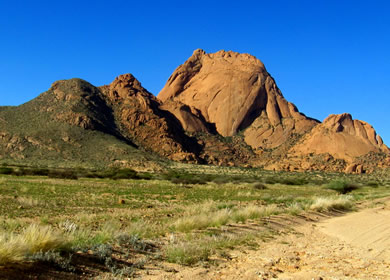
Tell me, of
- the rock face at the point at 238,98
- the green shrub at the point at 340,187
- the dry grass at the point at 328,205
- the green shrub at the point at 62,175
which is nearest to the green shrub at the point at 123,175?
the green shrub at the point at 62,175

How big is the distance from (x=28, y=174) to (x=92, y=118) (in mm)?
42264

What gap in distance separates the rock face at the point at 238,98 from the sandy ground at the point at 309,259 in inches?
4128

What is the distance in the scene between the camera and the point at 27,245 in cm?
693

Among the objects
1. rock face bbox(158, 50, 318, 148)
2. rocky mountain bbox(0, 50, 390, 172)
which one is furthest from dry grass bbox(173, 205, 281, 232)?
rock face bbox(158, 50, 318, 148)

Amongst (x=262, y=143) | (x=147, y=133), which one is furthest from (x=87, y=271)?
(x=262, y=143)

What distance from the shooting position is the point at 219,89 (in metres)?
133

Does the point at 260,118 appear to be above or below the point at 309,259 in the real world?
above

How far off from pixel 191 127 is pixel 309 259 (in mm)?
109107

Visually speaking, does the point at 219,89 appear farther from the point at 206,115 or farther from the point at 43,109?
the point at 43,109

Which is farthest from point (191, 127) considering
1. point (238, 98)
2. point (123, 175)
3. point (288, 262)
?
point (288, 262)

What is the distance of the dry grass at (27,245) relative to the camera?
6168mm

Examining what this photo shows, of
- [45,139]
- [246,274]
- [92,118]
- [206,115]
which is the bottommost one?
[246,274]

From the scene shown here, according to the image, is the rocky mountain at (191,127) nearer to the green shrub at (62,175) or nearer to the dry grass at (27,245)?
the green shrub at (62,175)

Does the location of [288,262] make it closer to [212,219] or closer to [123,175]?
[212,219]
